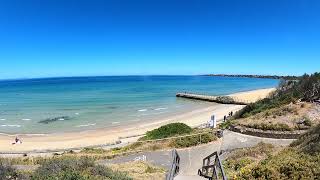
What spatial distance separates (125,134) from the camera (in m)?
34.7

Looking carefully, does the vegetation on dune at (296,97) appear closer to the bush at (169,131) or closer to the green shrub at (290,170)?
the bush at (169,131)

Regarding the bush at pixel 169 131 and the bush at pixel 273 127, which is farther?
the bush at pixel 169 131

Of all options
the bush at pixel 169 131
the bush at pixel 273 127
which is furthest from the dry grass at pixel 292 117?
the bush at pixel 169 131

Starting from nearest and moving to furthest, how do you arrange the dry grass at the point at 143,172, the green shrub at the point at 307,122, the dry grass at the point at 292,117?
1. the dry grass at the point at 143,172
2. the green shrub at the point at 307,122
3. the dry grass at the point at 292,117

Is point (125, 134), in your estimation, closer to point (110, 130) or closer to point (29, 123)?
point (110, 130)

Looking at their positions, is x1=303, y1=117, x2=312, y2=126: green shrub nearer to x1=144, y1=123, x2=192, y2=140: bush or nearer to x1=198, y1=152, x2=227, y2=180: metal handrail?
x1=144, y1=123, x2=192, y2=140: bush

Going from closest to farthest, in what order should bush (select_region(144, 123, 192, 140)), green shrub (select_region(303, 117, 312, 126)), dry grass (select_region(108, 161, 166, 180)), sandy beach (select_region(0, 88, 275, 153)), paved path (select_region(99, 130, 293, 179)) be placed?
dry grass (select_region(108, 161, 166, 180))
paved path (select_region(99, 130, 293, 179))
green shrub (select_region(303, 117, 312, 126))
bush (select_region(144, 123, 192, 140))
sandy beach (select_region(0, 88, 275, 153))

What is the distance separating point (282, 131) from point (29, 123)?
3199 centimetres

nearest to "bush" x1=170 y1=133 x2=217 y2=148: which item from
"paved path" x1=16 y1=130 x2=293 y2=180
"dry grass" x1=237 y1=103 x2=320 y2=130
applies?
"paved path" x1=16 y1=130 x2=293 y2=180

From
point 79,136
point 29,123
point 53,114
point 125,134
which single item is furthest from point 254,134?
point 53,114

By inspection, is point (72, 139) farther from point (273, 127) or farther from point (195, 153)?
point (273, 127)

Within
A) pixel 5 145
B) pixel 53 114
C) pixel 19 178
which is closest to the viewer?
pixel 19 178

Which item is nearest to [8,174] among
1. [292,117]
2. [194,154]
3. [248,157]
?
[248,157]

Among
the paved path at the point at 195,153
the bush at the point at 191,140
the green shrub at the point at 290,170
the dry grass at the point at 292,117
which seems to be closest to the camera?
the green shrub at the point at 290,170
